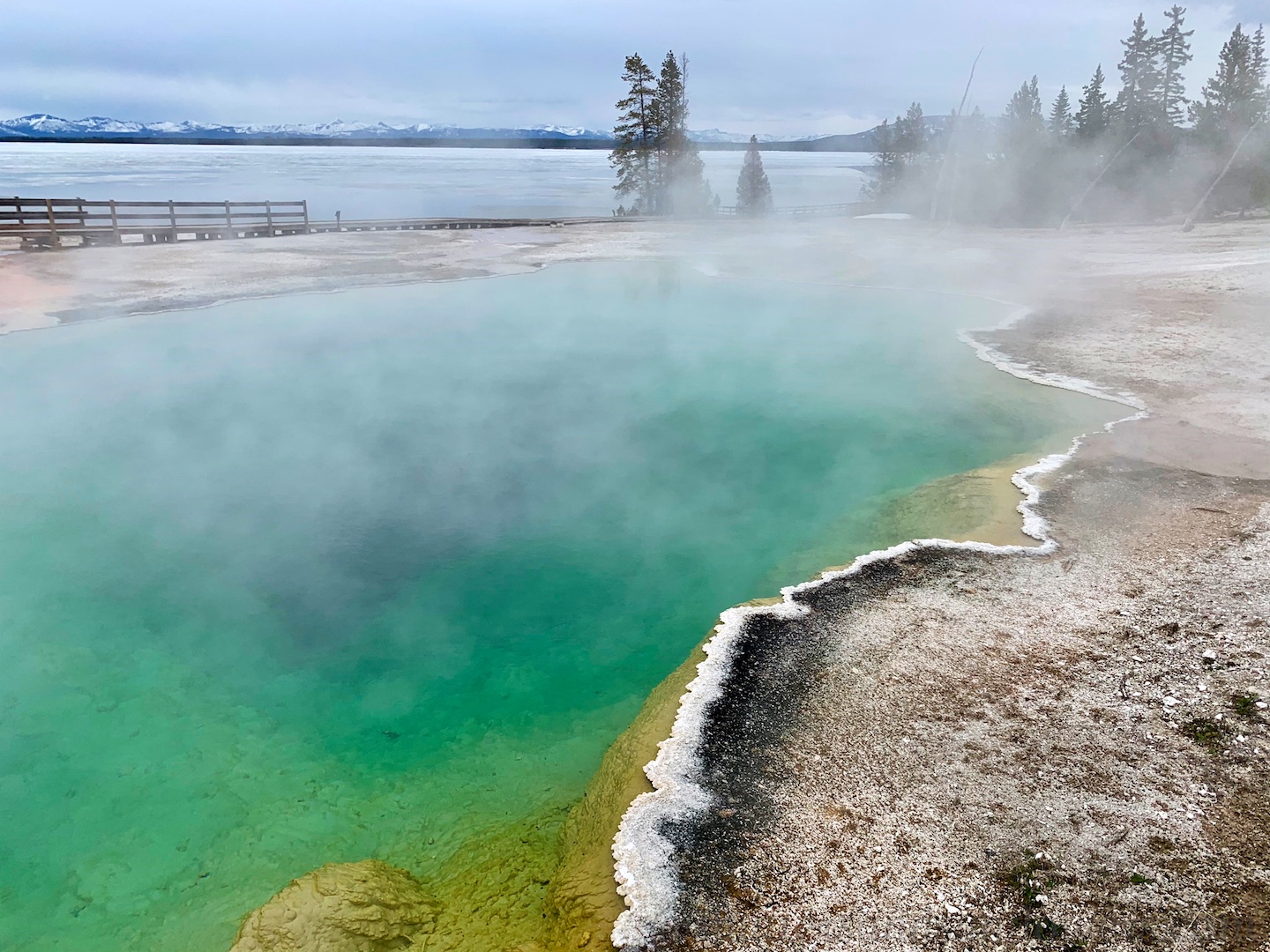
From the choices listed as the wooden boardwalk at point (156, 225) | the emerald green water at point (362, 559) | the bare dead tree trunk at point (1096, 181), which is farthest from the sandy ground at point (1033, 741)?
the bare dead tree trunk at point (1096, 181)

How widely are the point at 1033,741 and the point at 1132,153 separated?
46.4 meters

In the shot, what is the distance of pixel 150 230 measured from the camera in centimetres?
2759

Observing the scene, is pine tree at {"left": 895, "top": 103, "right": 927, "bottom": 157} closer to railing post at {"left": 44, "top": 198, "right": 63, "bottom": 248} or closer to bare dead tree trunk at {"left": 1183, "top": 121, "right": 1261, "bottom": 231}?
bare dead tree trunk at {"left": 1183, "top": 121, "right": 1261, "bottom": 231}

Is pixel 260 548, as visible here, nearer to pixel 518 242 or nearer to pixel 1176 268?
pixel 1176 268

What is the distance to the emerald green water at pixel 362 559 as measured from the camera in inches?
211

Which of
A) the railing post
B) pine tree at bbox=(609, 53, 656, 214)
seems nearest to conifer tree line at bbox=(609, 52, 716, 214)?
pine tree at bbox=(609, 53, 656, 214)

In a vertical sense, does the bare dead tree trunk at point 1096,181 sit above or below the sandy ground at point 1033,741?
above

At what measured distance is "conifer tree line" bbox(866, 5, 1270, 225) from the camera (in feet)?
127

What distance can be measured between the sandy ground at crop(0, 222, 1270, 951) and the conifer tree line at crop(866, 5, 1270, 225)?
35.2 meters

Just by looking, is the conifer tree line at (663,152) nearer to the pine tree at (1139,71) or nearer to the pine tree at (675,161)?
the pine tree at (675,161)

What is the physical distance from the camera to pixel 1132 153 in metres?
41.5

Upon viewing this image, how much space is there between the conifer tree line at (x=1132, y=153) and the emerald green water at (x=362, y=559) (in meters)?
30.4

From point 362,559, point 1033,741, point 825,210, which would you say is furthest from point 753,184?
point 1033,741

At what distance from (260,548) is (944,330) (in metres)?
15.2
